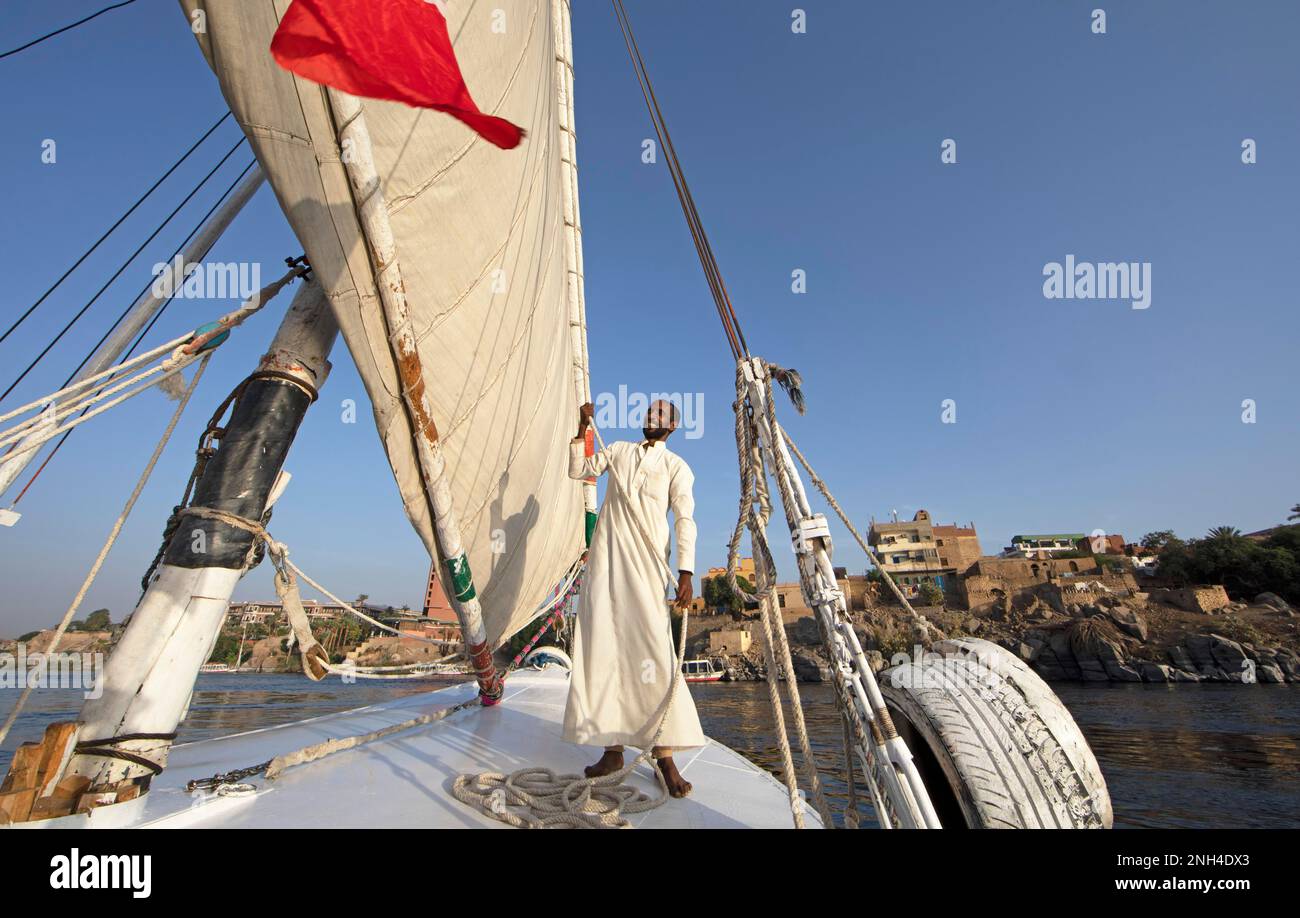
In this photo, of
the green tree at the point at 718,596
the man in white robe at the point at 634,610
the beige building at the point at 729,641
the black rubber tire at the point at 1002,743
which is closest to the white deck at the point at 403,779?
the man in white robe at the point at 634,610

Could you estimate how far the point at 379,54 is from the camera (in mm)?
1278

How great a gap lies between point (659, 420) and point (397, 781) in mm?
2050

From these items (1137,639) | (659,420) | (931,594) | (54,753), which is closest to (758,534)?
(659,420)

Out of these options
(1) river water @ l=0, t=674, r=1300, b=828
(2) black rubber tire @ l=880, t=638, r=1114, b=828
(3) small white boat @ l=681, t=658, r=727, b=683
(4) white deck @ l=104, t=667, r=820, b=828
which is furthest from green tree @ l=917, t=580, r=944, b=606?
(2) black rubber tire @ l=880, t=638, r=1114, b=828

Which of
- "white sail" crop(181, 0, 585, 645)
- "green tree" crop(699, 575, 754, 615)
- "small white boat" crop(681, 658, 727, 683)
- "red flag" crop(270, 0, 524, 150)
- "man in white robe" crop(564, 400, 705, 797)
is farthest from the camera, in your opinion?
"green tree" crop(699, 575, 754, 615)

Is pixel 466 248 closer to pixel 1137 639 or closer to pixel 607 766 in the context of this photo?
pixel 607 766

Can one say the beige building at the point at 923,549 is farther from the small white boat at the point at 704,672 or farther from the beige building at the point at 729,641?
the small white boat at the point at 704,672

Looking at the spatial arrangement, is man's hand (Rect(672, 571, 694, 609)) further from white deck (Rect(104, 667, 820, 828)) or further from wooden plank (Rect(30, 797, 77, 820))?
wooden plank (Rect(30, 797, 77, 820))

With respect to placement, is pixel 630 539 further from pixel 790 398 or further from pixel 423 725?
pixel 423 725

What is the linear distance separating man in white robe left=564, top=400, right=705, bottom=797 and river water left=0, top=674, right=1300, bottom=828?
2.94 meters

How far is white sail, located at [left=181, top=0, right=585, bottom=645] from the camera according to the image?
5.44 ft

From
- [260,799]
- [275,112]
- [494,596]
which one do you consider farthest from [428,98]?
[494,596]

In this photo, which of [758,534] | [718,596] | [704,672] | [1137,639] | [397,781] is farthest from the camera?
[718,596]
